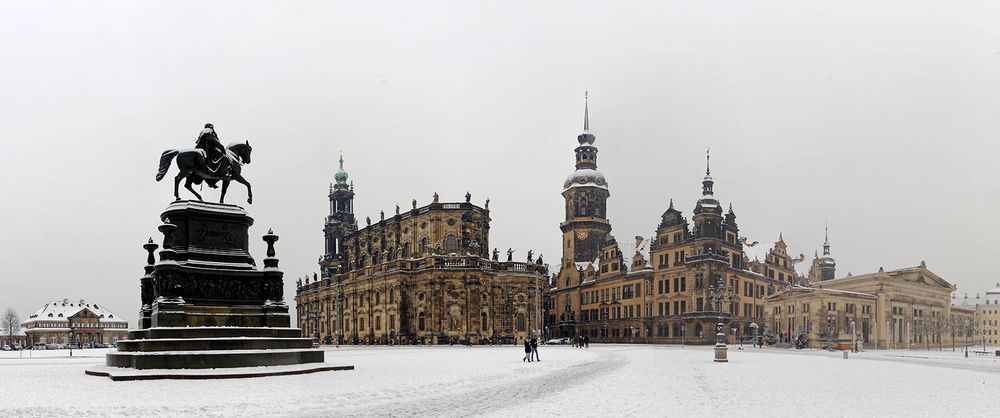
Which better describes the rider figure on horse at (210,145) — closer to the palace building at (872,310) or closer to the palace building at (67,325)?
the palace building at (872,310)

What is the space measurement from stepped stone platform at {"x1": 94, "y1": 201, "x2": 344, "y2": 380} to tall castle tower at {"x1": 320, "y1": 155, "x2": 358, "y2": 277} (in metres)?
95.1

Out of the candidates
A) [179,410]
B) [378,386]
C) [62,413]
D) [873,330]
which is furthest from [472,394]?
[873,330]

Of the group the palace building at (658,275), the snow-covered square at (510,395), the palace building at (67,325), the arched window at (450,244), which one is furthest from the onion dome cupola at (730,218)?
Answer: the palace building at (67,325)

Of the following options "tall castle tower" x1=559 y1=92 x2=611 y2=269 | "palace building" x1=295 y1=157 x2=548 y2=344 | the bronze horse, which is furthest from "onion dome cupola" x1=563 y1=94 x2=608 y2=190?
the bronze horse

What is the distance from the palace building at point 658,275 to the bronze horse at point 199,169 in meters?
59.0

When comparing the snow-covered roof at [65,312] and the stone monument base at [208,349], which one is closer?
the stone monument base at [208,349]

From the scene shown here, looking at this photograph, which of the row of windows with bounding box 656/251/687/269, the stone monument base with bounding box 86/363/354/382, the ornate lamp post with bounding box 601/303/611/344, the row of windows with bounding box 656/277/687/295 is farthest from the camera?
the ornate lamp post with bounding box 601/303/611/344

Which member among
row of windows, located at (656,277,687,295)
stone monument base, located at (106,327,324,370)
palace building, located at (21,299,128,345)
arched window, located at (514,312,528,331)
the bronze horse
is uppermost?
the bronze horse

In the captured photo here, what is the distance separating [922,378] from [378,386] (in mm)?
18115

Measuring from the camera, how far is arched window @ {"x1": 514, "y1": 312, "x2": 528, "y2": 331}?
8806cm

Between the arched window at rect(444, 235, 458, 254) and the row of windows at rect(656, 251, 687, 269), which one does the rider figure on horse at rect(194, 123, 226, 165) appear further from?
the row of windows at rect(656, 251, 687, 269)

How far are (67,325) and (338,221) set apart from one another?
7724 centimetres

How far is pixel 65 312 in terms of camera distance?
167 meters

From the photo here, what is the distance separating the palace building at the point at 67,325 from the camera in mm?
159000
